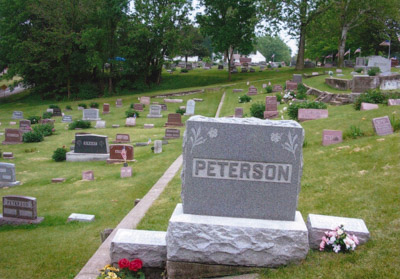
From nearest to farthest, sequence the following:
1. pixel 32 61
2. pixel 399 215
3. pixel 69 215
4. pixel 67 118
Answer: pixel 399 215 → pixel 69 215 → pixel 67 118 → pixel 32 61

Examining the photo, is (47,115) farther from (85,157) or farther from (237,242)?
(237,242)

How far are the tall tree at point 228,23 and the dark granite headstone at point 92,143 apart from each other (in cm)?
2805

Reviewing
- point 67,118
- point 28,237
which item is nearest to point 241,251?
point 28,237

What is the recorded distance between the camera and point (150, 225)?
25.3ft

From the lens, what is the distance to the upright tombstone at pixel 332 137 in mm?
12852

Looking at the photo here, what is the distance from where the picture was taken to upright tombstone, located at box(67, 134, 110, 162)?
59.1 ft

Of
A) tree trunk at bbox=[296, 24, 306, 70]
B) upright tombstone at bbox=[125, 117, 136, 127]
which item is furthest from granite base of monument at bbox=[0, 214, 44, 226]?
tree trunk at bbox=[296, 24, 306, 70]

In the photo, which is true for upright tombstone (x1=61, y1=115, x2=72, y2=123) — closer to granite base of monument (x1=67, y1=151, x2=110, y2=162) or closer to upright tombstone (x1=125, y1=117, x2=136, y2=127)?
upright tombstone (x1=125, y1=117, x2=136, y2=127)

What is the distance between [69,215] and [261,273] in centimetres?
713

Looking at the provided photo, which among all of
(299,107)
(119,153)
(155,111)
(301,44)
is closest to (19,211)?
(119,153)

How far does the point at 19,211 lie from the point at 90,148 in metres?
7.62

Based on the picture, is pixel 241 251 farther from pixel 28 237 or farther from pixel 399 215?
pixel 28 237

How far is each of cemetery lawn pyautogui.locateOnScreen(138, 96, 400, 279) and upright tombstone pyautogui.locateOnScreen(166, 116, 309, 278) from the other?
41 cm

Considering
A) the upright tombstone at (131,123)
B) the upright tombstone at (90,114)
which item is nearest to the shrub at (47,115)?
the upright tombstone at (90,114)
